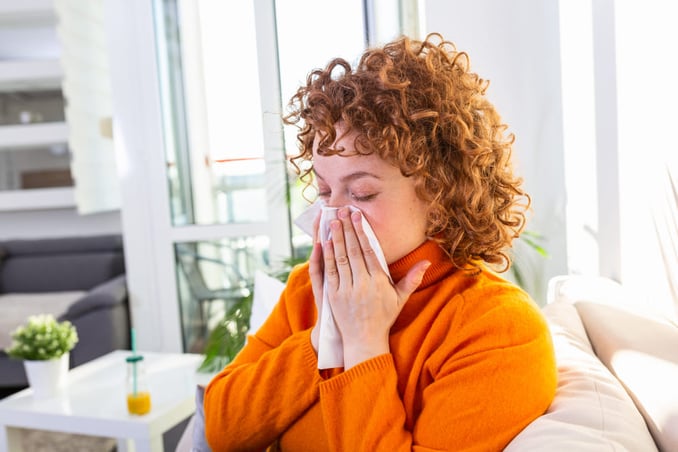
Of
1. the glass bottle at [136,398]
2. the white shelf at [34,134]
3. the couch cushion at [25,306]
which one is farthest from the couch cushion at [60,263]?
the glass bottle at [136,398]

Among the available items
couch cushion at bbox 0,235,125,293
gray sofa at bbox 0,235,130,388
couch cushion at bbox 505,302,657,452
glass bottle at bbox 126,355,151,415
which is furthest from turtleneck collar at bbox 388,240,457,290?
couch cushion at bbox 0,235,125,293

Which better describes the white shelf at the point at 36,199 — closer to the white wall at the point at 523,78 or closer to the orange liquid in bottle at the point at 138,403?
the orange liquid in bottle at the point at 138,403

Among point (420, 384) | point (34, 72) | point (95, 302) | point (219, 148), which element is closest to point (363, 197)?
point (420, 384)

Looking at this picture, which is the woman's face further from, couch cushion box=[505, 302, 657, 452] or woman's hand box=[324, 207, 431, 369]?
couch cushion box=[505, 302, 657, 452]

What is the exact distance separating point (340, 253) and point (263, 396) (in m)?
0.28

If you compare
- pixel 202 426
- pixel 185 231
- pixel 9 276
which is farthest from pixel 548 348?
pixel 9 276

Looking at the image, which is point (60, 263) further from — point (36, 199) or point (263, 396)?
point (263, 396)

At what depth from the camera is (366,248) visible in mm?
918

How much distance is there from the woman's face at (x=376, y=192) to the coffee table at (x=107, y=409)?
4.27 feet

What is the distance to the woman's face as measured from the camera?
0.90m

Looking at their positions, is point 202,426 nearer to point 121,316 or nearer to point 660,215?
point 660,215

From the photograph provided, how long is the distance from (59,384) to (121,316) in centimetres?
135

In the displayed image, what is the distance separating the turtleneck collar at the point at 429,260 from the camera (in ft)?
3.15

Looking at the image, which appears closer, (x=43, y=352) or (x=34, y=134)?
(x=43, y=352)
